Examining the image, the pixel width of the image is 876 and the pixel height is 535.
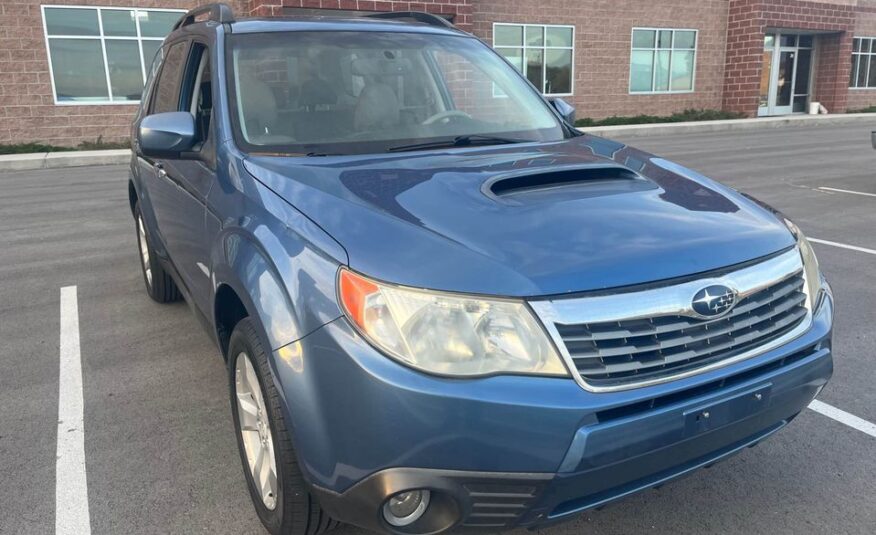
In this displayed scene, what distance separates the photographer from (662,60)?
2466cm

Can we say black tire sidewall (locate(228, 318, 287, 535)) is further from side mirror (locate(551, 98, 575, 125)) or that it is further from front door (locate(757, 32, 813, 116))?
front door (locate(757, 32, 813, 116))

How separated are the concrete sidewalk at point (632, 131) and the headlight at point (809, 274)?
991 cm

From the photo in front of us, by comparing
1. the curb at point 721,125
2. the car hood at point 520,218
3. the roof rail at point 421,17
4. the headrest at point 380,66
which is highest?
the roof rail at point 421,17

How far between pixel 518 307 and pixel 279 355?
738 mm

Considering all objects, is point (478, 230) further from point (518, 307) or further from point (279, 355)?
point (279, 355)

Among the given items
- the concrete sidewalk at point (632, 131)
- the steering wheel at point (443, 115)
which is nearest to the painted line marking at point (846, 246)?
the steering wheel at point (443, 115)

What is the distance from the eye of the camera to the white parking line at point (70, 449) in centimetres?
272

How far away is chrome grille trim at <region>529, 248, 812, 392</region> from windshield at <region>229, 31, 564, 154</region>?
1.40m

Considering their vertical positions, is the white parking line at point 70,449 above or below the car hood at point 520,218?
below

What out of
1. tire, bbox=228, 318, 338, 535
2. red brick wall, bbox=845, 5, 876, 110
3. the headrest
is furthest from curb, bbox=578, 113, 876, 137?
tire, bbox=228, 318, 338, 535

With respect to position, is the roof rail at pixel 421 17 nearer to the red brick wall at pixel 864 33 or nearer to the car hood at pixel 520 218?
the car hood at pixel 520 218

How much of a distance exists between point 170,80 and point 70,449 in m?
2.22

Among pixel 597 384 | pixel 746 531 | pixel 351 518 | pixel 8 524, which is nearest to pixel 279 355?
pixel 351 518

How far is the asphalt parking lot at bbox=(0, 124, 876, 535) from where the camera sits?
268cm
